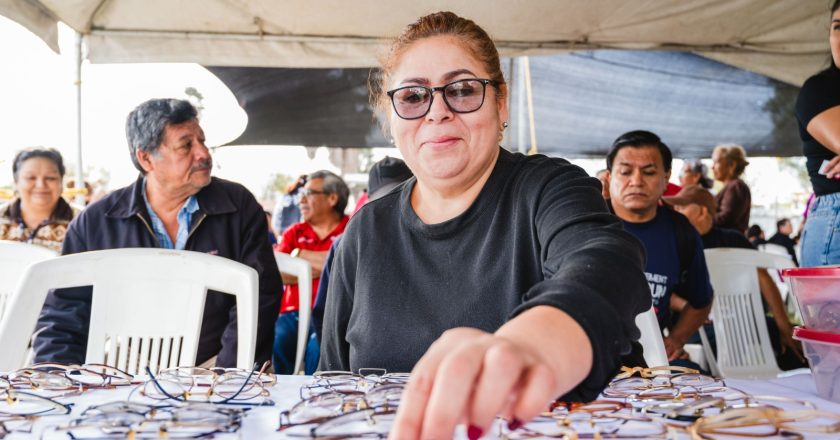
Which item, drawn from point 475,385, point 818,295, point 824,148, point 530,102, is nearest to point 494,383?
point 475,385

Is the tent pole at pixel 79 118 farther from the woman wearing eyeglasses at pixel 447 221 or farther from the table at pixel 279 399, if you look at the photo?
the table at pixel 279 399

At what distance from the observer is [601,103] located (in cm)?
481

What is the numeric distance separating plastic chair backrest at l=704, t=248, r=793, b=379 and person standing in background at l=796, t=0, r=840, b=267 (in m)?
0.99

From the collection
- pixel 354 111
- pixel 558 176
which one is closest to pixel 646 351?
pixel 558 176

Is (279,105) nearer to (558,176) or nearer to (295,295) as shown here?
(295,295)

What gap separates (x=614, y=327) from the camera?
0.66 meters

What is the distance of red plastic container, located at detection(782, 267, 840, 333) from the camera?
1.06m

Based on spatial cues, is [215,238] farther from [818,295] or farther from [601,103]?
[601,103]

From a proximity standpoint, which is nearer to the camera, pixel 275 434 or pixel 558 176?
pixel 275 434

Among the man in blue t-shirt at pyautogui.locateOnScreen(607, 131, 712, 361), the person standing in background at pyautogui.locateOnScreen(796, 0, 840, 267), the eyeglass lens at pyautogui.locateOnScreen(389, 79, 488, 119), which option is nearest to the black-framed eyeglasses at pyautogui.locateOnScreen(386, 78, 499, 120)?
the eyeglass lens at pyautogui.locateOnScreen(389, 79, 488, 119)

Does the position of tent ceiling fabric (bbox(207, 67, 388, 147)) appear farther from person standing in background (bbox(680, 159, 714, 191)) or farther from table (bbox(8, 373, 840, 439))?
table (bbox(8, 373, 840, 439))

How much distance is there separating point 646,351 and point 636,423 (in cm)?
92

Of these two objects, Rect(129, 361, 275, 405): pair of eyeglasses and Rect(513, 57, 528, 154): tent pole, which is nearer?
Rect(129, 361, 275, 405): pair of eyeglasses

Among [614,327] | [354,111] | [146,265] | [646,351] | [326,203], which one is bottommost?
[646,351]
